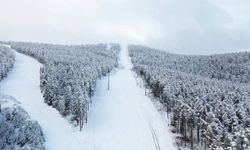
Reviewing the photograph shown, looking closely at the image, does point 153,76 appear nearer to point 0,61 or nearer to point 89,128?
point 89,128

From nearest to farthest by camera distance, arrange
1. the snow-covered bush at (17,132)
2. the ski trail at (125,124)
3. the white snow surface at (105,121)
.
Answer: the snow-covered bush at (17,132), the white snow surface at (105,121), the ski trail at (125,124)

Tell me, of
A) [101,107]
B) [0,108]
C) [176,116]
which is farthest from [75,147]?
[101,107]

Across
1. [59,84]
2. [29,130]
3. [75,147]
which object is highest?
[59,84]

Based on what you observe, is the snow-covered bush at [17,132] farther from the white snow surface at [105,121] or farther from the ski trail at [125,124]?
the ski trail at [125,124]

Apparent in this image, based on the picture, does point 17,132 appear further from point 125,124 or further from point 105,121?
point 125,124

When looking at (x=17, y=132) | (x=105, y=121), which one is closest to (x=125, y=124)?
(x=105, y=121)

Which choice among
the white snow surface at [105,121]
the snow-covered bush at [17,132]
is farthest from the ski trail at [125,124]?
the snow-covered bush at [17,132]

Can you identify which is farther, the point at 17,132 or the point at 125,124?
the point at 125,124
